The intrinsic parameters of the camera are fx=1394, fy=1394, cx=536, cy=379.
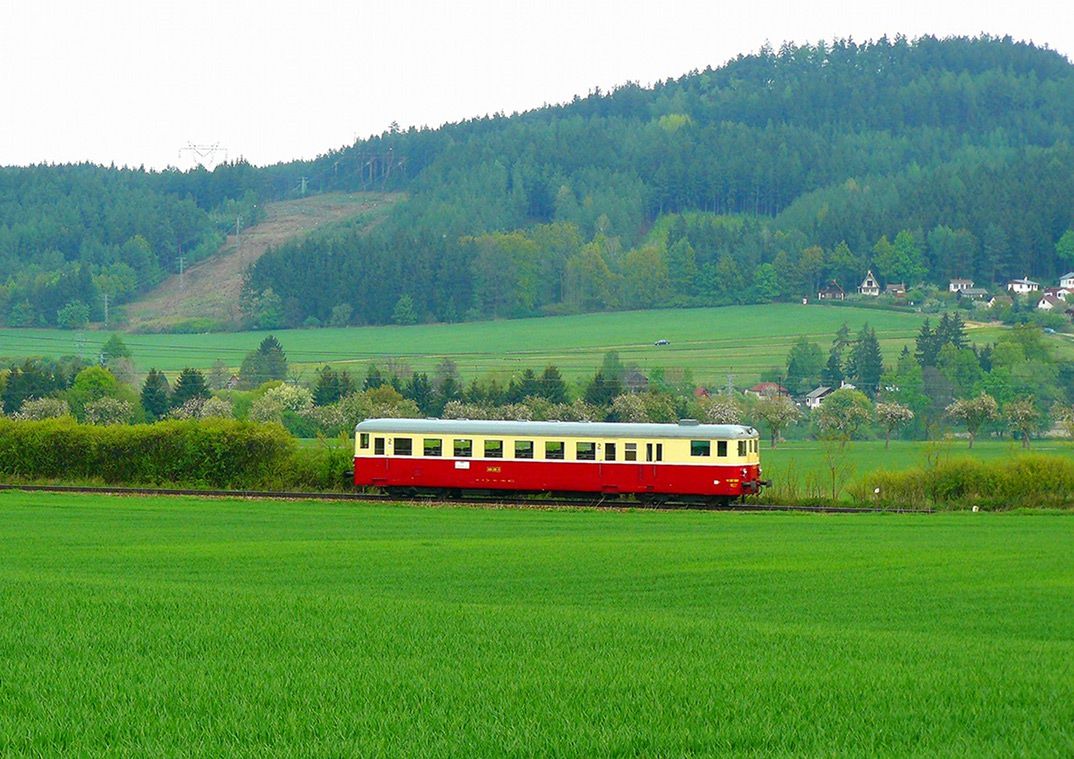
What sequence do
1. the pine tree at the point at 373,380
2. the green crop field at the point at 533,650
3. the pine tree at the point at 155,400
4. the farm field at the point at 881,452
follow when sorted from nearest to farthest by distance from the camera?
the green crop field at the point at 533,650 < the farm field at the point at 881,452 < the pine tree at the point at 155,400 < the pine tree at the point at 373,380

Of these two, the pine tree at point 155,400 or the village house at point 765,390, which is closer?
the pine tree at point 155,400

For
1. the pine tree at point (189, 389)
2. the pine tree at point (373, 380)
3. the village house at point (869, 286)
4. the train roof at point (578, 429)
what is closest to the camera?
the train roof at point (578, 429)

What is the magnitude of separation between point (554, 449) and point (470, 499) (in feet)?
12.5

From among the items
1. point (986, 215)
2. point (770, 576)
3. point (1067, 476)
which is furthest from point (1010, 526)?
point (986, 215)

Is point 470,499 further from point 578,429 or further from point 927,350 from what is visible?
point 927,350

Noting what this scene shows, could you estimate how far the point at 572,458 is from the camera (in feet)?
143

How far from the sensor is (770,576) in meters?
24.0

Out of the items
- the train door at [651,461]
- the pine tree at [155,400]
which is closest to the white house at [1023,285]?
the pine tree at [155,400]

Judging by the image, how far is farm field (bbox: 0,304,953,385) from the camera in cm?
11575

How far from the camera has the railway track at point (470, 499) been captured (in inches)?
1714

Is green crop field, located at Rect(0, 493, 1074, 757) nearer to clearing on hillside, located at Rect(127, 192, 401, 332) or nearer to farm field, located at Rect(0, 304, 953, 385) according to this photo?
farm field, located at Rect(0, 304, 953, 385)

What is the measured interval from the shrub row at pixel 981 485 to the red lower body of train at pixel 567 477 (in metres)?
5.03

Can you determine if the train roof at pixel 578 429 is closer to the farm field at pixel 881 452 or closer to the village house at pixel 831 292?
the farm field at pixel 881 452

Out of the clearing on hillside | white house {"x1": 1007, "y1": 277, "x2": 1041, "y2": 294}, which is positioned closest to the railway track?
the clearing on hillside
